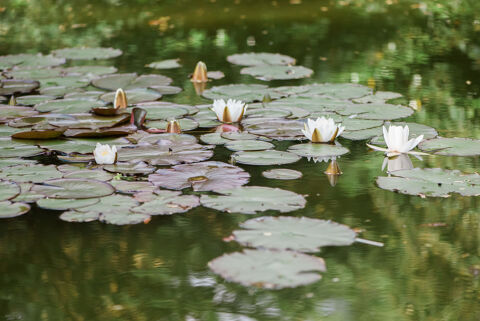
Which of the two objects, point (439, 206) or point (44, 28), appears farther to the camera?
point (44, 28)

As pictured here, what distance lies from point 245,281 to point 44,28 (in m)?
5.50

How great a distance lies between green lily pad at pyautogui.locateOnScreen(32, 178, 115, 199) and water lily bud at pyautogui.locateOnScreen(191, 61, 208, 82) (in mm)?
2069

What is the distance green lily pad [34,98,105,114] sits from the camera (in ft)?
14.6

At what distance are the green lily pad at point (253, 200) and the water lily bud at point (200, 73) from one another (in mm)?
2114

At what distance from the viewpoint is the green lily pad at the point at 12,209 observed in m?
2.99

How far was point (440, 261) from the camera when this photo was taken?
2594mm

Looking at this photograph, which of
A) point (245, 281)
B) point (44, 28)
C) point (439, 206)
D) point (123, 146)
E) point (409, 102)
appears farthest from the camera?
point (44, 28)

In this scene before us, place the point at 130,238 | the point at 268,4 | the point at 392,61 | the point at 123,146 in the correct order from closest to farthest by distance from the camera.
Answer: the point at 130,238 → the point at 123,146 → the point at 392,61 → the point at 268,4

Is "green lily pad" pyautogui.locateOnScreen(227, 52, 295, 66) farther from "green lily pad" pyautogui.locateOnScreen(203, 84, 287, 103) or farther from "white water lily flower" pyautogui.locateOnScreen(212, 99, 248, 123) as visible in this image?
"white water lily flower" pyautogui.locateOnScreen(212, 99, 248, 123)

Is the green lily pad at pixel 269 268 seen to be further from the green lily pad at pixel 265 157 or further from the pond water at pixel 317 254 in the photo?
the green lily pad at pixel 265 157

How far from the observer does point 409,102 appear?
462cm

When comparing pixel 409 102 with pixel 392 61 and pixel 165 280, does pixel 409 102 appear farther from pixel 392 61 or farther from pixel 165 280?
pixel 165 280

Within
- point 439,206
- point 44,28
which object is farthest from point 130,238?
point 44,28

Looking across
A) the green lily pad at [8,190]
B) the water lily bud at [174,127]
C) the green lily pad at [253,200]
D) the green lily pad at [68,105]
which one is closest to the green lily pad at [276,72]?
the green lily pad at [68,105]
